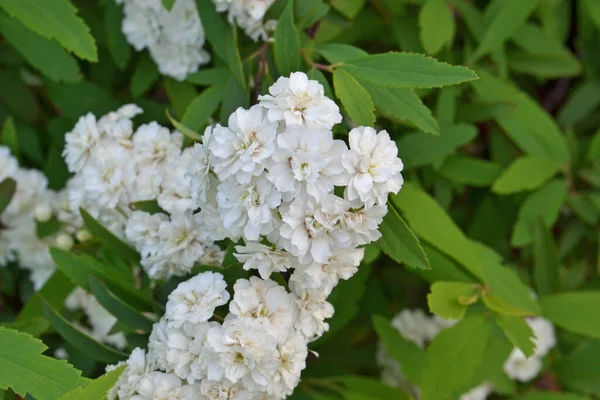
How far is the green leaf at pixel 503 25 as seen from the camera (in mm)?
2086

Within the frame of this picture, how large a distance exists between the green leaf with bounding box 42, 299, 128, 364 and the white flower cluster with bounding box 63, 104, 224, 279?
0.71 feet

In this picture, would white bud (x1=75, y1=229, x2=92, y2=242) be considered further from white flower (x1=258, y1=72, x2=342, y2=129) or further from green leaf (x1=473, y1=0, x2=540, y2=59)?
green leaf (x1=473, y1=0, x2=540, y2=59)

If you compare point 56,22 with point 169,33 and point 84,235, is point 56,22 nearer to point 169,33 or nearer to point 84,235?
point 169,33

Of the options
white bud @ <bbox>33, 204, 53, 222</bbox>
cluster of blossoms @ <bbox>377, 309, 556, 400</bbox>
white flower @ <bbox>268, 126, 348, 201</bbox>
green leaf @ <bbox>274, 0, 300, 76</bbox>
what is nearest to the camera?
white flower @ <bbox>268, 126, 348, 201</bbox>

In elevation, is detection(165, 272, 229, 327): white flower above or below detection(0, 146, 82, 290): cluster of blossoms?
above

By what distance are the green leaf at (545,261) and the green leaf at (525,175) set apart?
Answer: 0.13 metres

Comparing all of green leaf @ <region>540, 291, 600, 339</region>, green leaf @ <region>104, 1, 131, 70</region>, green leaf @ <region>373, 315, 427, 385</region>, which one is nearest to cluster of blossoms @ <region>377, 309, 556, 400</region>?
green leaf @ <region>373, 315, 427, 385</region>

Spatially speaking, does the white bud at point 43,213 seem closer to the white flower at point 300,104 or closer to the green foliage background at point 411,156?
the green foliage background at point 411,156

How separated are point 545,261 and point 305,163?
1.32 m

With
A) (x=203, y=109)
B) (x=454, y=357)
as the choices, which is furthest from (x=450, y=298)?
(x=203, y=109)

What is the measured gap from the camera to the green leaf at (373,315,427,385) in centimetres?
198

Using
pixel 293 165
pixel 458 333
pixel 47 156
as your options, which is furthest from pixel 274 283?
pixel 47 156

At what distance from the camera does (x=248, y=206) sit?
3.92 ft

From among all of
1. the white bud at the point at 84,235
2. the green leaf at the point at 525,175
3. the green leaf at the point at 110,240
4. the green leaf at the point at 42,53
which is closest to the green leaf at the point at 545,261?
the green leaf at the point at 525,175
